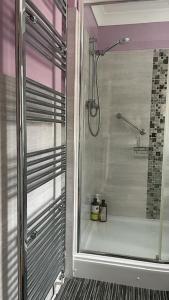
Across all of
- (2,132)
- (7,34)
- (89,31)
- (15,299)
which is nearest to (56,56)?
(7,34)

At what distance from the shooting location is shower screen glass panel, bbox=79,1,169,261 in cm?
238

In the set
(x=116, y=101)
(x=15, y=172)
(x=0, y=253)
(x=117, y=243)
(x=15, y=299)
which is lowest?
(x=117, y=243)

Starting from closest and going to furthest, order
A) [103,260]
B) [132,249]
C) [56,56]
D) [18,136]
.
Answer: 1. [18,136]
2. [56,56]
3. [103,260]
4. [132,249]

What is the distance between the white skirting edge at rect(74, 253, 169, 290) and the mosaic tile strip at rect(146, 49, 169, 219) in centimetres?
76

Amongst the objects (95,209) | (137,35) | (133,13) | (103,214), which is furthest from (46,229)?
(133,13)

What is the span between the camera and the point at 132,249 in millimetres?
2051

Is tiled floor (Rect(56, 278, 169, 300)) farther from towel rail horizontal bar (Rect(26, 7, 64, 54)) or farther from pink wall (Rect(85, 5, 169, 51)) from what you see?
pink wall (Rect(85, 5, 169, 51))

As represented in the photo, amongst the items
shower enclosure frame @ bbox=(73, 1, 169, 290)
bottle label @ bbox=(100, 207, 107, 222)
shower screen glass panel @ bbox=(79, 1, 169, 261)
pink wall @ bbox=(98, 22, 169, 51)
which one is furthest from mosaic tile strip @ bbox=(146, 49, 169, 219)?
shower enclosure frame @ bbox=(73, 1, 169, 290)

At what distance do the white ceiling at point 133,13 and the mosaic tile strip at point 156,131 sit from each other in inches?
14.6

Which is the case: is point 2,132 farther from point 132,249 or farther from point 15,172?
point 132,249

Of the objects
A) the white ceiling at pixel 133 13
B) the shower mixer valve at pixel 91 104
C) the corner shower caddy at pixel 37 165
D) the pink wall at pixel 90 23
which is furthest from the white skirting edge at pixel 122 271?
the white ceiling at pixel 133 13

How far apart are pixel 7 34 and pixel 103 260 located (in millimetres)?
1612

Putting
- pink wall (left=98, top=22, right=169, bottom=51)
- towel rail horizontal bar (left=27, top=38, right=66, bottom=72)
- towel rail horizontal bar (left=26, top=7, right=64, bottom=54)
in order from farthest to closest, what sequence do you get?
pink wall (left=98, top=22, right=169, bottom=51) → towel rail horizontal bar (left=27, top=38, right=66, bottom=72) → towel rail horizontal bar (left=26, top=7, right=64, bottom=54)

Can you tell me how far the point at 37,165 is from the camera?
4.14ft
